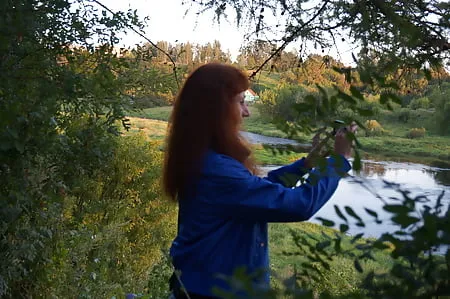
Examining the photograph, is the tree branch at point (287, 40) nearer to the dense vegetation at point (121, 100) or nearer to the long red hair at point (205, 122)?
the dense vegetation at point (121, 100)

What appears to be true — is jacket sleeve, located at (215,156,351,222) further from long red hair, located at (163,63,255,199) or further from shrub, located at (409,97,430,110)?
shrub, located at (409,97,430,110)

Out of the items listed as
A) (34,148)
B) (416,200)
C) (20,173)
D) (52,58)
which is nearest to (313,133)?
(416,200)

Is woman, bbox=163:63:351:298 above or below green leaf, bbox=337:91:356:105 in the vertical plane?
below

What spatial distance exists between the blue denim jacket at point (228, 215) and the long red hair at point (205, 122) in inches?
1.1

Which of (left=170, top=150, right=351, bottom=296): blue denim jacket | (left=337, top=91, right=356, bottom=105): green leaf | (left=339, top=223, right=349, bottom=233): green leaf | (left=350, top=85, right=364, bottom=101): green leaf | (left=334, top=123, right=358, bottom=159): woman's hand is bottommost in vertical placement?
(left=170, top=150, right=351, bottom=296): blue denim jacket

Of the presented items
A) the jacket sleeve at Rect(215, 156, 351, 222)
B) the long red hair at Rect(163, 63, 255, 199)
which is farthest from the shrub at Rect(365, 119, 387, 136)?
the long red hair at Rect(163, 63, 255, 199)

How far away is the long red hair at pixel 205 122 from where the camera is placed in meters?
1.35

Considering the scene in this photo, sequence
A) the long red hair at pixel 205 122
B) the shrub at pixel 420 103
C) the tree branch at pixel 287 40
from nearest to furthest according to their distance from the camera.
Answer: the long red hair at pixel 205 122 < the shrub at pixel 420 103 < the tree branch at pixel 287 40

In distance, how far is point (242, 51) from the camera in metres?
2.57

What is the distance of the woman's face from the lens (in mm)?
1387

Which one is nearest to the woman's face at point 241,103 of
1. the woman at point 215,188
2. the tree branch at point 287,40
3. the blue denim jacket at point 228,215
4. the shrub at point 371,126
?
the woman at point 215,188

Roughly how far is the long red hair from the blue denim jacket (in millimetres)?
29

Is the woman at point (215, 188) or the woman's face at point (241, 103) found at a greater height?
the woman's face at point (241, 103)

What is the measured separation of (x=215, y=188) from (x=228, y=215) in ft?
0.22
